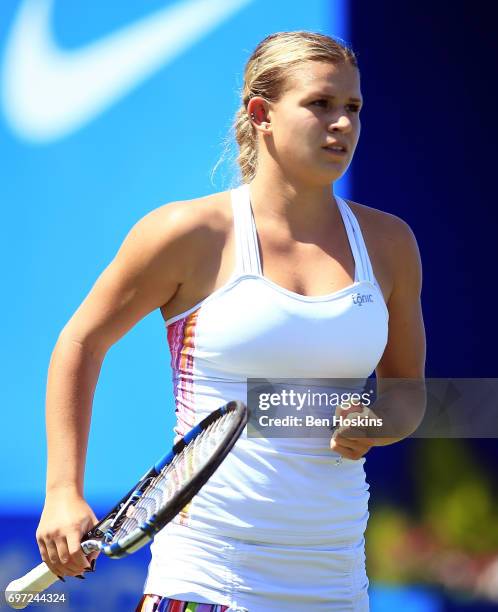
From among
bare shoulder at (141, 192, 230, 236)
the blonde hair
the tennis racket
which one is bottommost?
the tennis racket

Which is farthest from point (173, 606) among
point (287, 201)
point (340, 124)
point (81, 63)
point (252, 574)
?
point (81, 63)

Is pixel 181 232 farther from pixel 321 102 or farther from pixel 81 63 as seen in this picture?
pixel 81 63

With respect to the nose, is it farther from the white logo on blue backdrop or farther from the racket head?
the white logo on blue backdrop

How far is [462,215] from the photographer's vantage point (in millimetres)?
3531

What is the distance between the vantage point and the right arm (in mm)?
1802

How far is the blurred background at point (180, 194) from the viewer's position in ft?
10.8

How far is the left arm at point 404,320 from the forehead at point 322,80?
0.95 ft

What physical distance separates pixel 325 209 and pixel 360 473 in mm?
467

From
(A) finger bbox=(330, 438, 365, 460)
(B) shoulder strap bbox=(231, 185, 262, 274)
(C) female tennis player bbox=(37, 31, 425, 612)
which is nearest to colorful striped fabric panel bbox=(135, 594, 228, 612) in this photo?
(C) female tennis player bbox=(37, 31, 425, 612)

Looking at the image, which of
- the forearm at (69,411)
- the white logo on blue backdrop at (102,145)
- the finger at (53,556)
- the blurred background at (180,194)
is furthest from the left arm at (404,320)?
the white logo on blue backdrop at (102,145)

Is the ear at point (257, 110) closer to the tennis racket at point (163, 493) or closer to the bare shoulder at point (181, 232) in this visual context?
the bare shoulder at point (181, 232)

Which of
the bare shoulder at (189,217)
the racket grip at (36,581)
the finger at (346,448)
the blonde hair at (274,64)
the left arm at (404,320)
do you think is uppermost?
the blonde hair at (274,64)

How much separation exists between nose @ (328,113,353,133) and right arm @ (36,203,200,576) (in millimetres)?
279

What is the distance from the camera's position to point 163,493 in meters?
1.67
